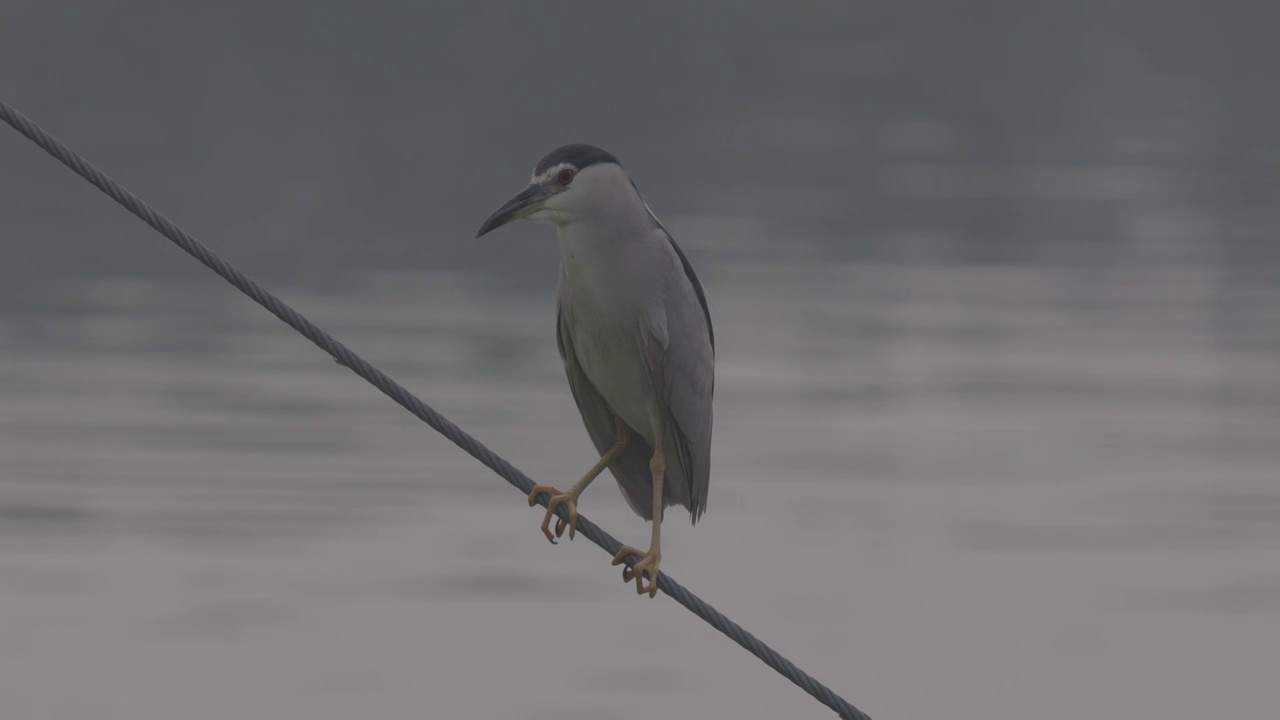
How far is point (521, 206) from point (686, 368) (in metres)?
0.74

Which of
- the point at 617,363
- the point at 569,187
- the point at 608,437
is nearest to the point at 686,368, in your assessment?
the point at 617,363

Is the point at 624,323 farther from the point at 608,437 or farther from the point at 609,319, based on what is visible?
the point at 608,437

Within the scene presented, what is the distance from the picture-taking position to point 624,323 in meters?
6.15

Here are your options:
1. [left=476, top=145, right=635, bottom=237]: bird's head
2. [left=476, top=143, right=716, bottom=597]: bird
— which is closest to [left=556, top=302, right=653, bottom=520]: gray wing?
[left=476, top=143, right=716, bottom=597]: bird

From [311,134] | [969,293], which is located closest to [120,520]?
[969,293]

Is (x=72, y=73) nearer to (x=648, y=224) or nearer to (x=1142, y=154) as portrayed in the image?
(x=1142, y=154)

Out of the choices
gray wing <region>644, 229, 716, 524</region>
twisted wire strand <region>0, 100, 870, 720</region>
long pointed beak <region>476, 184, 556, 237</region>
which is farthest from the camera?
gray wing <region>644, 229, 716, 524</region>

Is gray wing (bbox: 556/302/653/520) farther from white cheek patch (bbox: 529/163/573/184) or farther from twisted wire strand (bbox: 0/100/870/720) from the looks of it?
twisted wire strand (bbox: 0/100/870/720)

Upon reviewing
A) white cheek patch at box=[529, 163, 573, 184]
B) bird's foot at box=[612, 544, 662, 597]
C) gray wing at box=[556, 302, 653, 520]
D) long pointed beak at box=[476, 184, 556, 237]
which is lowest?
bird's foot at box=[612, 544, 662, 597]

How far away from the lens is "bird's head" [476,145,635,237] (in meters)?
5.98

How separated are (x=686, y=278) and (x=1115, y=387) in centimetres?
1083

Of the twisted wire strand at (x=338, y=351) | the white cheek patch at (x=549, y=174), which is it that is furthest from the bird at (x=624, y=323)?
A: the twisted wire strand at (x=338, y=351)

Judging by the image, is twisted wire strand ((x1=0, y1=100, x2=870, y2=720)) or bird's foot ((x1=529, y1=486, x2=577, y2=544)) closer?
twisted wire strand ((x1=0, y1=100, x2=870, y2=720))

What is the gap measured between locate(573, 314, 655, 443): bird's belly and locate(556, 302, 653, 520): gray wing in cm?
6
